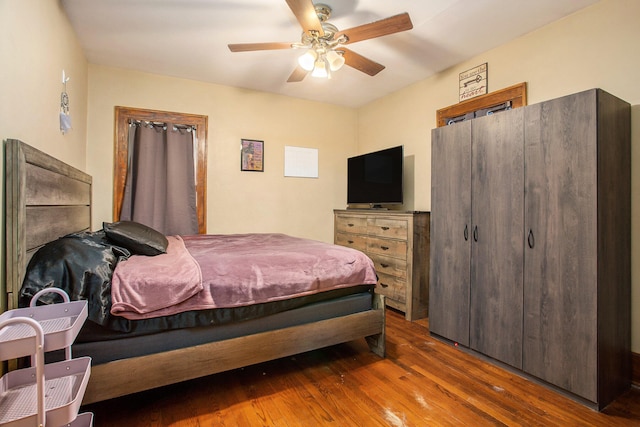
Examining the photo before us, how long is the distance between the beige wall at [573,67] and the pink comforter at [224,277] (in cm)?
184

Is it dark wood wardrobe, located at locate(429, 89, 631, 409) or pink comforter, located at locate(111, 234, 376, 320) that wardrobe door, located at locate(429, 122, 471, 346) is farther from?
pink comforter, located at locate(111, 234, 376, 320)

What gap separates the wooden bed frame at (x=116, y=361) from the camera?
1.36 metres

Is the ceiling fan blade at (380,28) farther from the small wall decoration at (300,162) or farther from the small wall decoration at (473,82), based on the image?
the small wall decoration at (300,162)

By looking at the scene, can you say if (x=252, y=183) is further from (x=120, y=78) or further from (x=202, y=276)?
(x=202, y=276)

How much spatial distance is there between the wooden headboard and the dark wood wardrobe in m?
2.71

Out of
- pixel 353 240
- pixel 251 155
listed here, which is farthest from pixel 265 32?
pixel 353 240

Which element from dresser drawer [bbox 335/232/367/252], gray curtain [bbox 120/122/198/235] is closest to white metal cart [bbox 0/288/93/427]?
gray curtain [bbox 120/122/198/235]

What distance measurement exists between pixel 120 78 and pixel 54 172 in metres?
2.00

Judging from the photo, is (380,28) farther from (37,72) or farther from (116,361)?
(116,361)

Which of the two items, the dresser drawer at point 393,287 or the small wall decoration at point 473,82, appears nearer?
the small wall decoration at point 473,82

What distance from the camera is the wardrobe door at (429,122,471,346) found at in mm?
2467

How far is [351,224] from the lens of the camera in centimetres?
409

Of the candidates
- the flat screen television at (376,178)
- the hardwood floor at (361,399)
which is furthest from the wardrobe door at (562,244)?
the flat screen television at (376,178)

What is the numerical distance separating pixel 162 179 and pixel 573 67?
156 inches
